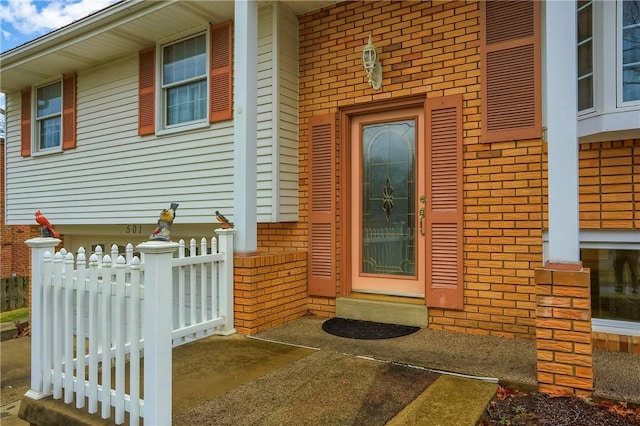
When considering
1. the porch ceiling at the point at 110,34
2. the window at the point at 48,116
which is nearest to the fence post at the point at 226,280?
the porch ceiling at the point at 110,34

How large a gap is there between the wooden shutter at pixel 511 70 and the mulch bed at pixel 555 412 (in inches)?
85.6

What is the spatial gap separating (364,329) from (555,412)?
6.37ft

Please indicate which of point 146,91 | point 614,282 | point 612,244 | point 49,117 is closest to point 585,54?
point 612,244

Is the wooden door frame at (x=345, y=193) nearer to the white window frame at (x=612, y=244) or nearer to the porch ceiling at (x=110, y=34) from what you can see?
the porch ceiling at (x=110, y=34)

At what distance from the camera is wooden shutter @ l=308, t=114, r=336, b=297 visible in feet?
15.5

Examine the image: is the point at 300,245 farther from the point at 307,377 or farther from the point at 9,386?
the point at 9,386

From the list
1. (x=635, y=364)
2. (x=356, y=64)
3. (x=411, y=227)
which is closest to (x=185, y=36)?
(x=356, y=64)

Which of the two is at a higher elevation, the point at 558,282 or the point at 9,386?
the point at 558,282

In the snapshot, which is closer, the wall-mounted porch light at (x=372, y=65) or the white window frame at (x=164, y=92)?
the wall-mounted porch light at (x=372, y=65)

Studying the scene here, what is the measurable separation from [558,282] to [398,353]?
1.33 m

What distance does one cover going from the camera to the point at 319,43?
196 inches

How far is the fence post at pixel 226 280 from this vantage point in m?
4.09

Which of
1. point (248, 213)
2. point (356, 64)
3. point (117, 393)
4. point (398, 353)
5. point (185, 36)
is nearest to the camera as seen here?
point (117, 393)

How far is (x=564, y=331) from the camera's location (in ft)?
8.61
